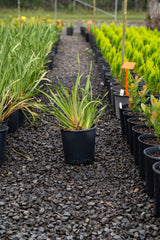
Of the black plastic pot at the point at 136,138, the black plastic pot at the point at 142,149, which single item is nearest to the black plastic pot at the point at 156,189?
the black plastic pot at the point at 142,149

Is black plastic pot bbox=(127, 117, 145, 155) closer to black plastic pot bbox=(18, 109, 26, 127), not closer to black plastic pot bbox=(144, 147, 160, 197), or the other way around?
black plastic pot bbox=(144, 147, 160, 197)

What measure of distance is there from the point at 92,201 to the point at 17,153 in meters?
0.89

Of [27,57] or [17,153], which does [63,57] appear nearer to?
[27,57]

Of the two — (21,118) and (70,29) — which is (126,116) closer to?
(21,118)

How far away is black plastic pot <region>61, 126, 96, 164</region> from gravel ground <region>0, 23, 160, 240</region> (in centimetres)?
6

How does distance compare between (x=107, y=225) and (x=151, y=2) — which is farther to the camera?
(x=151, y=2)

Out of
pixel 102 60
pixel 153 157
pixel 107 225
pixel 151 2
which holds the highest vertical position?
pixel 151 2

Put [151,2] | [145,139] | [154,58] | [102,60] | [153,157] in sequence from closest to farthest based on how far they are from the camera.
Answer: [153,157] → [145,139] → [154,58] → [102,60] → [151,2]

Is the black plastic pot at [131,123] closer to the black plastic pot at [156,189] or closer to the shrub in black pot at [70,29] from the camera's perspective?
the black plastic pot at [156,189]

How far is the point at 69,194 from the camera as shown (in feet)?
7.43

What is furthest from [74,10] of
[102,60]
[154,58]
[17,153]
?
[17,153]

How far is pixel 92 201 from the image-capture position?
7.16 ft

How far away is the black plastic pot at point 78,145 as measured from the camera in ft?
8.45

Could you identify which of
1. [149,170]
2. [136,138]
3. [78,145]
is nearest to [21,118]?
[78,145]
